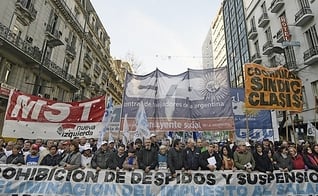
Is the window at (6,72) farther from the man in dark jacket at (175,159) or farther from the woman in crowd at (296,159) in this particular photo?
the woman in crowd at (296,159)

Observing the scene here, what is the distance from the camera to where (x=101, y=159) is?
568 cm

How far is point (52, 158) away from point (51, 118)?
91.0 inches

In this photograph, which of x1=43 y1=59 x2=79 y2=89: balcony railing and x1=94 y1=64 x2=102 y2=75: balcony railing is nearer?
x1=43 y1=59 x2=79 y2=89: balcony railing

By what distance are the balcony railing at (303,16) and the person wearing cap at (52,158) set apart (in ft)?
60.7

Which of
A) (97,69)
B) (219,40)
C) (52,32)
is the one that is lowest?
(52,32)

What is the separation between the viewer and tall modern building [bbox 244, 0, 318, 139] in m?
16.6

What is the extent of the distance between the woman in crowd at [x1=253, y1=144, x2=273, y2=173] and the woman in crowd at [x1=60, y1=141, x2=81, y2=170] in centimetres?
431

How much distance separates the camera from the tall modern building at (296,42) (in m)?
16.6

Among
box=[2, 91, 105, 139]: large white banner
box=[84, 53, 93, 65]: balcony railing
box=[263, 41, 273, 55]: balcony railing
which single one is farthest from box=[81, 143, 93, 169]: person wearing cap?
box=[84, 53, 93, 65]: balcony railing

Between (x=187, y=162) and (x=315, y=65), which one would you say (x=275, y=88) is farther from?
(x=315, y=65)

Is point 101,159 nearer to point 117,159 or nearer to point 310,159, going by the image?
point 117,159

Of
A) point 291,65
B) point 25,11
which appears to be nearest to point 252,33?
point 291,65

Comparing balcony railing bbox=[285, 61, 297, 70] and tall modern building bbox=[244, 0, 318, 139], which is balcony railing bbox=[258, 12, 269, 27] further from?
balcony railing bbox=[285, 61, 297, 70]

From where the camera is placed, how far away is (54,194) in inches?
199
